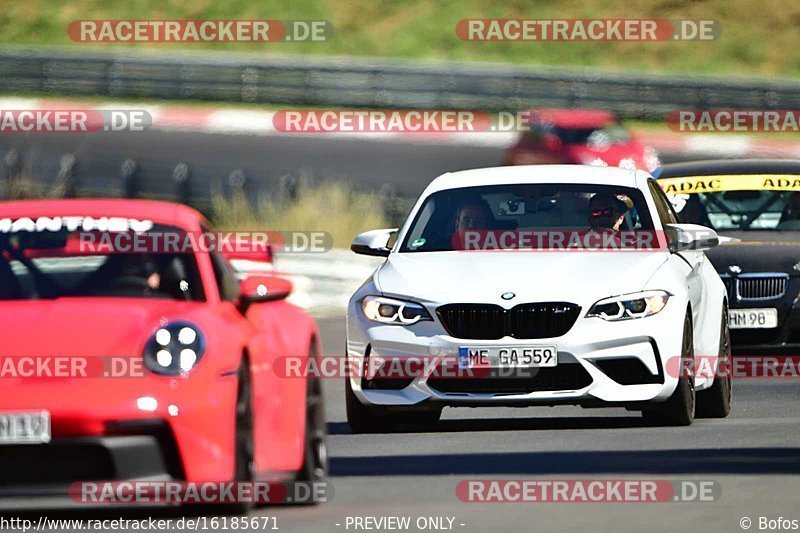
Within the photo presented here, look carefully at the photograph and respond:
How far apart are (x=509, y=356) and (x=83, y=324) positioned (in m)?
3.45

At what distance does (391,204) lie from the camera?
23969 millimetres

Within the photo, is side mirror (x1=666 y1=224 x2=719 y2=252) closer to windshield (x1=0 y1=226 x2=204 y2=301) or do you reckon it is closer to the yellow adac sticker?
the yellow adac sticker

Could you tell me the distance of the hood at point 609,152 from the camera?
31031 mm

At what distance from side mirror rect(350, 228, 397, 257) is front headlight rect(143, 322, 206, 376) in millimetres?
4143

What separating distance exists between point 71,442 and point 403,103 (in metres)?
31.1

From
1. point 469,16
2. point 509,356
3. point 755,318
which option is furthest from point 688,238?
point 469,16

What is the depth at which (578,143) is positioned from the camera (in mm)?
31578

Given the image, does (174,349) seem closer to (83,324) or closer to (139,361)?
(139,361)

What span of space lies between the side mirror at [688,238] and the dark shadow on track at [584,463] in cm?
192

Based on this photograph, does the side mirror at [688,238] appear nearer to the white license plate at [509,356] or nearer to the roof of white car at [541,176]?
the roof of white car at [541,176]

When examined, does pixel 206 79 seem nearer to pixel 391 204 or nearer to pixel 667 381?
pixel 391 204

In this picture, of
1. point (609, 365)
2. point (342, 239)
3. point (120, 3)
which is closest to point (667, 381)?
point (609, 365)

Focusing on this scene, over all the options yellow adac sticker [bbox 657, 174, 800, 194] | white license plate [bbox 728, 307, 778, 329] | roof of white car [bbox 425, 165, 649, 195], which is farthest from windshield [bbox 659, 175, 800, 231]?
roof of white car [bbox 425, 165, 649, 195]

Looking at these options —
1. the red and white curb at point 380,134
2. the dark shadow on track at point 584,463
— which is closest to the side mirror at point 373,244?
the dark shadow on track at point 584,463
